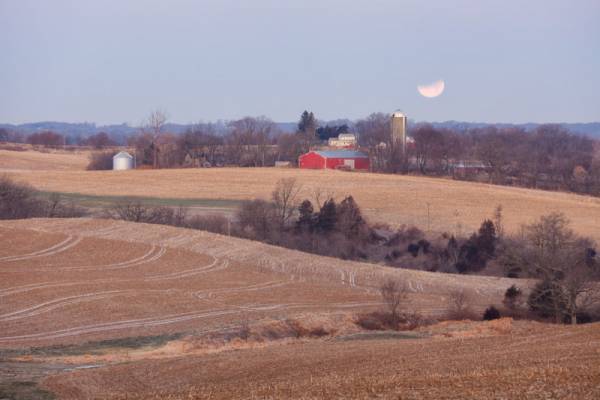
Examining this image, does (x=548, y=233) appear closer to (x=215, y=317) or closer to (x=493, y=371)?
(x=215, y=317)

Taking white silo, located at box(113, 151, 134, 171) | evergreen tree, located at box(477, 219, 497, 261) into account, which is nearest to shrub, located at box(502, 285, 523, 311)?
evergreen tree, located at box(477, 219, 497, 261)

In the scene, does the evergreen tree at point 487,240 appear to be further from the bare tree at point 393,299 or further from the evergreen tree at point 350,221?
the bare tree at point 393,299

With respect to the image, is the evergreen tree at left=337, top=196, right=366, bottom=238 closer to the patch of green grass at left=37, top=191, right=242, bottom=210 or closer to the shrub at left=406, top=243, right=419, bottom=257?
the shrub at left=406, top=243, right=419, bottom=257

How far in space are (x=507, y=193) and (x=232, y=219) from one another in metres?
26.2

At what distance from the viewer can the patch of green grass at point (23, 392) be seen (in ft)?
60.2

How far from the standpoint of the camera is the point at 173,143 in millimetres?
113500

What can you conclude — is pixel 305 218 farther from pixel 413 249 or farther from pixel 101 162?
pixel 101 162

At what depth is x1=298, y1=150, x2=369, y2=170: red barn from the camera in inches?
3936

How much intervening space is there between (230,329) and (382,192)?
46480mm

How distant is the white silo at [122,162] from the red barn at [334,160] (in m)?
20.9

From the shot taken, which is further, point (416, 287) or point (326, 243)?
point (326, 243)

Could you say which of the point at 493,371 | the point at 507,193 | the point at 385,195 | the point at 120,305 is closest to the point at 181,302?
the point at 120,305

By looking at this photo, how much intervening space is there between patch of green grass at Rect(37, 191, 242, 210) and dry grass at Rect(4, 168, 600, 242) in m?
1.89

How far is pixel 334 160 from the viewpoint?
3952 inches
